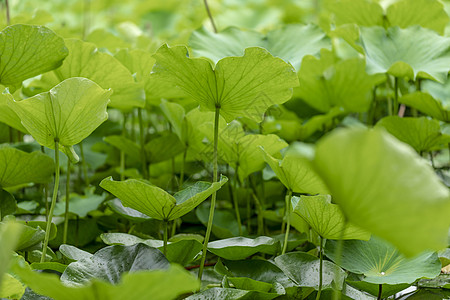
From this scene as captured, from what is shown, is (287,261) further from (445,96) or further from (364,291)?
(445,96)

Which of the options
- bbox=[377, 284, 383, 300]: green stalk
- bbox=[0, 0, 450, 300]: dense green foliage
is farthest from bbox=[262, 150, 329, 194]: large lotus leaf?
bbox=[377, 284, 383, 300]: green stalk

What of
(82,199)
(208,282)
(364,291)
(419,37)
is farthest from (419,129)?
(82,199)

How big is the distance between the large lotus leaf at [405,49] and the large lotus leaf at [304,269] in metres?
0.34

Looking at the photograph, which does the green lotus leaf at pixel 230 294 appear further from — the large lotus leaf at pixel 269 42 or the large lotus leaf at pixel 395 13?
the large lotus leaf at pixel 395 13

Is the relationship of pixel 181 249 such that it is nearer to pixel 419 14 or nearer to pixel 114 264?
pixel 114 264

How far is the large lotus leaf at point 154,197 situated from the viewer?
1.63 feet

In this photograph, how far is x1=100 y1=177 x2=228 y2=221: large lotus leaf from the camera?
0.50 metres

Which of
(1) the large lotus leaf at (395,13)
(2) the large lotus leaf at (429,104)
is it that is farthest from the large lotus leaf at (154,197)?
(1) the large lotus leaf at (395,13)

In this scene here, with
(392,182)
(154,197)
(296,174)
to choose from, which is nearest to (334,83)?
(296,174)

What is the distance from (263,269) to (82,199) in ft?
1.13

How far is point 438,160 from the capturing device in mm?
1095

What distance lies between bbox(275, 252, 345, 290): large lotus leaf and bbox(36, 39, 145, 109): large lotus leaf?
33 cm

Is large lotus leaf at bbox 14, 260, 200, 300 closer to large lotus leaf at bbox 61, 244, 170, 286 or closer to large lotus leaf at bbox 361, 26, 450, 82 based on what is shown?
large lotus leaf at bbox 61, 244, 170, 286

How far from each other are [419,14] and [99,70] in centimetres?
62
